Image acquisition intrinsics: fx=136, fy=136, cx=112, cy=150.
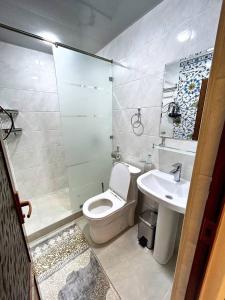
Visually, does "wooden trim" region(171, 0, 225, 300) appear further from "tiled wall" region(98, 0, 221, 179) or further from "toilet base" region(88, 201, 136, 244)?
"toilet base" region(88, 201, 136, 244)

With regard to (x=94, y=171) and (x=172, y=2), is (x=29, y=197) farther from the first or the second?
(x=172, y=2)

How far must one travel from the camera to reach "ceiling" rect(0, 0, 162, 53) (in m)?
1.20

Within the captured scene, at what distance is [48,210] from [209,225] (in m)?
2.21

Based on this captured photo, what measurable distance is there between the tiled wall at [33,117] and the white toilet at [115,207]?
1.21 metres

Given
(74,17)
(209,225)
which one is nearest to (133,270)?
(209,225)

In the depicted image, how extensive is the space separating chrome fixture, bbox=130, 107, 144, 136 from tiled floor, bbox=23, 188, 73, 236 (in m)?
1.48

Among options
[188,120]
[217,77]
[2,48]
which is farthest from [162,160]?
[2,48]

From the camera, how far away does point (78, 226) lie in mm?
1816

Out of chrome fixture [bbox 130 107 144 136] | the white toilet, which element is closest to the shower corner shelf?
chrome fixture [bbox 130 107 144 136]

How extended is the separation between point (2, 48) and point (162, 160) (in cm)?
247

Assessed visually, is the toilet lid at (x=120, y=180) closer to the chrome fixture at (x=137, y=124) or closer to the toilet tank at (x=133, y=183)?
the toilet tank at (x=133, y=183)

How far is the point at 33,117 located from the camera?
7.09 feet

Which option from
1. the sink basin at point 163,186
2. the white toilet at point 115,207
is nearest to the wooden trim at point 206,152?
the sink basin at point 163,186

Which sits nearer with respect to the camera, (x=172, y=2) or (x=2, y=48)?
(x=172, y=2)
